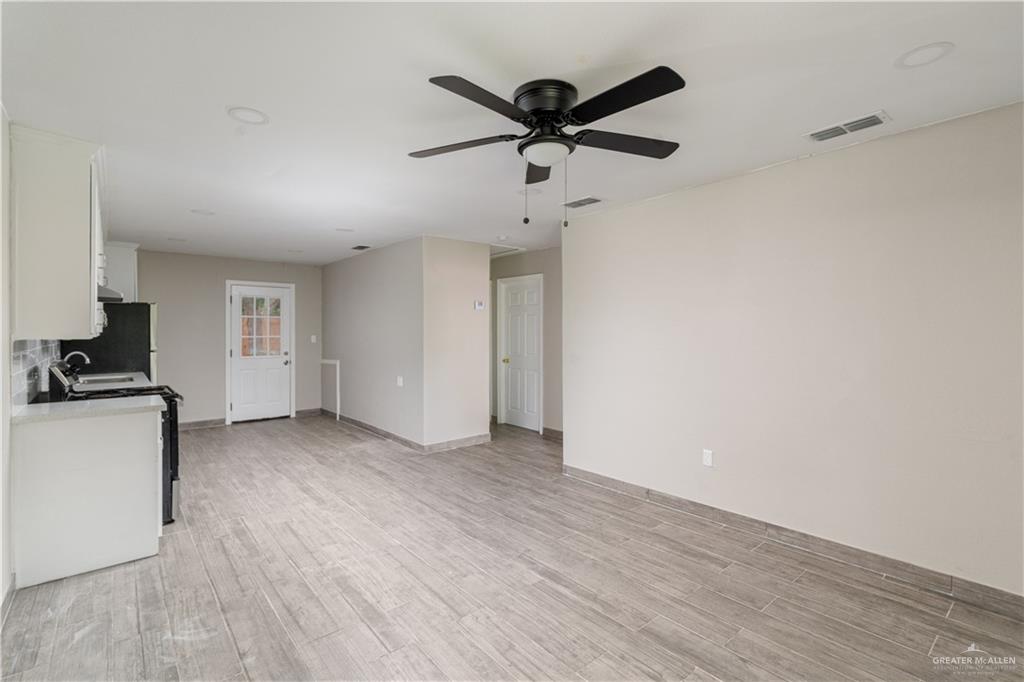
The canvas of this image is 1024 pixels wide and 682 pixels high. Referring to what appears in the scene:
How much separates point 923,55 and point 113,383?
20.5ft

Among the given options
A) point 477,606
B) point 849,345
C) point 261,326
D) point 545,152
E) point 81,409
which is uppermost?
point 545,152

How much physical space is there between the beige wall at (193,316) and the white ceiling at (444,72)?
3698 mm

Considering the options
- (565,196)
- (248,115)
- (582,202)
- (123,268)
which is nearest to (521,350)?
(582,202)

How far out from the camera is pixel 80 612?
7.80 feet

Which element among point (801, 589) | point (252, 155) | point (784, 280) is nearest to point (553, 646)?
point (801, 589)

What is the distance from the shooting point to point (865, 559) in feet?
9.18

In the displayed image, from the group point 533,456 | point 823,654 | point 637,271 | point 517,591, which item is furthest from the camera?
point 533,456

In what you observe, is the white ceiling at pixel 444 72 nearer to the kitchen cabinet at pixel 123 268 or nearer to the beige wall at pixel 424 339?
the beige wall at pixel 424 339

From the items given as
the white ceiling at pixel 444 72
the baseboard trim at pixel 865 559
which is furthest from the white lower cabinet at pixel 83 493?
the baseboard trim at pixel 865 559

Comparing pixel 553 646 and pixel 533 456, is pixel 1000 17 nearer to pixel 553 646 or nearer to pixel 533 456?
pixel 553 646

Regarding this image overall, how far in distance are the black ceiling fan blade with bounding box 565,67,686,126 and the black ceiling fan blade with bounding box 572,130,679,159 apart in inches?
3.1

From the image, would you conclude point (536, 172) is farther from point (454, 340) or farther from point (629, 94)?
point (454, 340)

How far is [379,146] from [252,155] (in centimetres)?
84

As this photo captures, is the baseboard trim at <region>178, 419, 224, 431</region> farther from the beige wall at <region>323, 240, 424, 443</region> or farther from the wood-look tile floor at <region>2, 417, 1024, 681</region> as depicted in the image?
the wood-look tile floor at <region>2, 417, 1024, 681</region>
